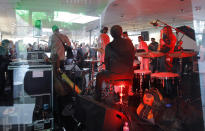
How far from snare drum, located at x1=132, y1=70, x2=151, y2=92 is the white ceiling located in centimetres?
97

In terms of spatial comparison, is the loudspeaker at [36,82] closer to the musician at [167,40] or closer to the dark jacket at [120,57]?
the dark jacket at [120,57]

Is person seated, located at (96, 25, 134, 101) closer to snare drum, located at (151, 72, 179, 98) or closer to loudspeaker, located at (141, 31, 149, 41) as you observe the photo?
snare drum, located at (151, 72, 179, 98)

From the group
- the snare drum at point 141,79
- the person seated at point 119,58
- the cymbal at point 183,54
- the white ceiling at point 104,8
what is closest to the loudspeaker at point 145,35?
the white ceiling at point 104,8

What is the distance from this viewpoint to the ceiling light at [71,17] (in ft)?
10.7

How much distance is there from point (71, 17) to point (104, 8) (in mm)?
967

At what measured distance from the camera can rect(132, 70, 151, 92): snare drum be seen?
11.0 ft

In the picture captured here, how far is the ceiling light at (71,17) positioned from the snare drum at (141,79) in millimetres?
1475

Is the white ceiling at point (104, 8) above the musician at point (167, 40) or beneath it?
above

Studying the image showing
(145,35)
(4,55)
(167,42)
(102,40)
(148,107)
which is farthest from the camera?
(145,35)

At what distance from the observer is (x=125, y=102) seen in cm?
298

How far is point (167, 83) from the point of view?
2643 millimetres

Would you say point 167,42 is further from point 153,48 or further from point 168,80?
point 168,80

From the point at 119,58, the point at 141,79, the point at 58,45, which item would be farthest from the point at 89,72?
the point at 119,58

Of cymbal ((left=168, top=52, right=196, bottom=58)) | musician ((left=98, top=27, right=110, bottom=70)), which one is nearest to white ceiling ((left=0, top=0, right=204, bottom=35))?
musician ((left=98, top=27, right=110, bottom=70))
